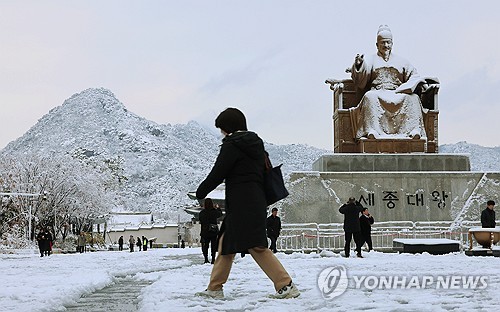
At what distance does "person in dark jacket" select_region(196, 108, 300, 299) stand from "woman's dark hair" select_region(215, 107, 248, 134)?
0.10 metres

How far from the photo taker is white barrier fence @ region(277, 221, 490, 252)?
18.4m

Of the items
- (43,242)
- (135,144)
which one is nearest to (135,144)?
(135,144)

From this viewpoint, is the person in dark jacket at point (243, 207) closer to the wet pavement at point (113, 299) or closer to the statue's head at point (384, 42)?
the wet pavement at point (113, 299)

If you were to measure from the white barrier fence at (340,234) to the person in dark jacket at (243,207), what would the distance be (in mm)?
12189

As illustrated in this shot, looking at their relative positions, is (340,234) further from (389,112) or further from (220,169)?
(220,169)

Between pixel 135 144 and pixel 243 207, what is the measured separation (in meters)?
148

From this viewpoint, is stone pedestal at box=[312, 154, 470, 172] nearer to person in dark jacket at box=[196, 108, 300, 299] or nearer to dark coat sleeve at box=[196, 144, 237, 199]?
person in dark jacket at box=[196, 108, 300, 299]

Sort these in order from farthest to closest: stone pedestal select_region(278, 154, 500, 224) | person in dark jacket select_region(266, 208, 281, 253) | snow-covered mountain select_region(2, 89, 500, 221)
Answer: snow-covered mountain select_region(2, 89, 500, 221) < stone pedestal select_region(278, 154, 500, 224) < person in dark jacket select_region(266, 208, 281, 253)

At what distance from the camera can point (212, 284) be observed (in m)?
6.12

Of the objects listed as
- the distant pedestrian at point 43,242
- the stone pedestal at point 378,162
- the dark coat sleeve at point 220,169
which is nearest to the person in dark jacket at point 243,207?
the dark coat sleeve at point 220,169

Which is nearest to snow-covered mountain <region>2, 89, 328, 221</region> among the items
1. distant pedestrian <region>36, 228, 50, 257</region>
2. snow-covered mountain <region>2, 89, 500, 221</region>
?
snow-covered mountain <region>2, 89, 500, 221</region>

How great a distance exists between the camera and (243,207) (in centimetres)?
595

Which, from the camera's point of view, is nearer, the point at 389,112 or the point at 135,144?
the point at 389,112

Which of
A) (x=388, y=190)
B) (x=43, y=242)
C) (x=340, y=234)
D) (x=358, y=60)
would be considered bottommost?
(x=43, y=242)
